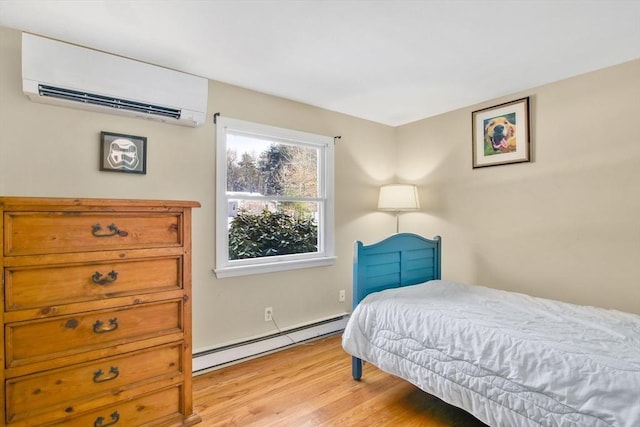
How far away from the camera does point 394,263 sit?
2561 mm

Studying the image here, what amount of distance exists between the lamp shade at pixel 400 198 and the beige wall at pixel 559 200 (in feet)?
0.90

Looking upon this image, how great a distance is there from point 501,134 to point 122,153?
3030mm

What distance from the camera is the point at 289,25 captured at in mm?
1791

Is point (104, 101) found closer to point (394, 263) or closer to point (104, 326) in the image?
A: point (104, 326)

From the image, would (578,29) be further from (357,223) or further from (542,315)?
(357,223)

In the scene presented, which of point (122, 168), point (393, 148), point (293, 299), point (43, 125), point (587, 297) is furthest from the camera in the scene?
point (393, 148)

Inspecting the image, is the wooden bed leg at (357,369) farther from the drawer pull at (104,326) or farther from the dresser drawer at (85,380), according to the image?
the drawer pull at (104,326)

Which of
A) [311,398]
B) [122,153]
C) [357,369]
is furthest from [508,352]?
[122,153]

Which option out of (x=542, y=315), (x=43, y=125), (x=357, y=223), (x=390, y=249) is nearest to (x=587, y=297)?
(x=542, y=315)

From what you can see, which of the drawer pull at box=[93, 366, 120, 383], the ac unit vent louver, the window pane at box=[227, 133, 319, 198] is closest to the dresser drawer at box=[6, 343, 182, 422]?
the drawer pull at box=[93, 366, 120, 383]

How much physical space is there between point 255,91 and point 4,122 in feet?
5.32

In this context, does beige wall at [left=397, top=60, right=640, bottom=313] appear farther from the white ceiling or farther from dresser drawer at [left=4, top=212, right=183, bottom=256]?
dresser drawer at [left=4, top=212, right=183, bottom=256]

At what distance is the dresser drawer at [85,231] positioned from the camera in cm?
134

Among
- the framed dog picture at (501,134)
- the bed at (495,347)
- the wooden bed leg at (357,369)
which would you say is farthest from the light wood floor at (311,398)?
the framed dog picture at (501,134)
